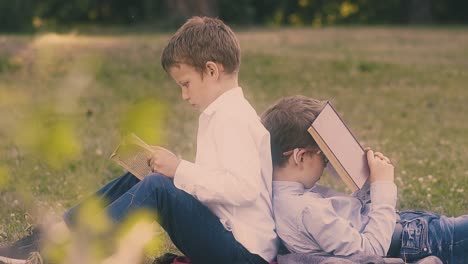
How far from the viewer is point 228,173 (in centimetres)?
317

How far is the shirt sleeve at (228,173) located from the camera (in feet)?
10.4

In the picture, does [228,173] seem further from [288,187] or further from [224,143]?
[288,187]

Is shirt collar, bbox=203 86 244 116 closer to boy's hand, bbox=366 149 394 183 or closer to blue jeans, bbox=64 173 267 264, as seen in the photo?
blue jeans, bbox=64 173 267 264

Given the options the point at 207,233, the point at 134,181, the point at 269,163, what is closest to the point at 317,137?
the point at 269,163

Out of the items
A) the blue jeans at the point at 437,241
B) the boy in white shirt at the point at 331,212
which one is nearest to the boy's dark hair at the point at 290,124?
the boy in white shirt at the point at 331,212

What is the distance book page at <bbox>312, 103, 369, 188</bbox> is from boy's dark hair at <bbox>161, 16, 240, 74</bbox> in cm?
41

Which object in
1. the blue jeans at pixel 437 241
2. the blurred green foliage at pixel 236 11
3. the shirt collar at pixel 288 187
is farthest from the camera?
the blurred green foliage at pixel 236 11

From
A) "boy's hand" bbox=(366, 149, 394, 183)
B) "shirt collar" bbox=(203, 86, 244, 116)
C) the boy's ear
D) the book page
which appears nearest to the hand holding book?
"shirt collar" bbox=(203, 86, 244, 116)

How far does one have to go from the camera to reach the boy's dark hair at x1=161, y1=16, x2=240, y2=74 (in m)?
3.28

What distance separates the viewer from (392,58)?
1514 centimetres

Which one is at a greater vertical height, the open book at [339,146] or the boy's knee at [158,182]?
the open book at [339,146]

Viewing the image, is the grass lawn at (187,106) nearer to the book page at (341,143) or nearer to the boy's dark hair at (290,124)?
the boy's dark hair at (290,124)

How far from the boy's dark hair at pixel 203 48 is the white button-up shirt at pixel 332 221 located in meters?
0.59

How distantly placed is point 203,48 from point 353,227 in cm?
98
